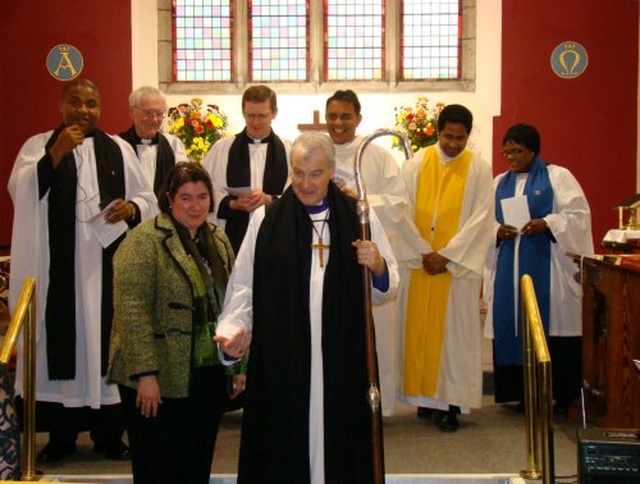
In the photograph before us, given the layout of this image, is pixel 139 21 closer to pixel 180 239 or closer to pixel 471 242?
pixel 471 242

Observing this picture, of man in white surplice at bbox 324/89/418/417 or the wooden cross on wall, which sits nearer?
man in white surplice at bbox 324/89/418/417

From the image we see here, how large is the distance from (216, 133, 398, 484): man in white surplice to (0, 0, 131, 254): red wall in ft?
26.3

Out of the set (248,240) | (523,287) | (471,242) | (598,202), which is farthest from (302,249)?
(598,202)

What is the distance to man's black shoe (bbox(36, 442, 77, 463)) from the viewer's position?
4.70 m

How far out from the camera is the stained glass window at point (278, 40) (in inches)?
469

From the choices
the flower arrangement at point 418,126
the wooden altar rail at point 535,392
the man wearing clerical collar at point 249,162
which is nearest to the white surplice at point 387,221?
the man wearing clerical collar at point 249,162

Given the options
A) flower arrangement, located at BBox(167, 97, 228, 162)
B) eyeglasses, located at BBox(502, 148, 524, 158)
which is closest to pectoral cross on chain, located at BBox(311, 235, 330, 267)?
eyeglasses, located at BBox(502, 148, 524, 158)

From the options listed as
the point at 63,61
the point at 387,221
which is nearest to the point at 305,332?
the point at 387,221

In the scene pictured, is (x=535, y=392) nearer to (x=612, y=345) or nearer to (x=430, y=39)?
(x=612, y=345)

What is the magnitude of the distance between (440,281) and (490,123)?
595 centimetres

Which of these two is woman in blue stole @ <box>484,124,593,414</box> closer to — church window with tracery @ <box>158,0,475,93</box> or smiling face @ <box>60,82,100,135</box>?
smiling face @ <box>60,82,100,135</box>

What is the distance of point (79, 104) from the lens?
4719 millimetres

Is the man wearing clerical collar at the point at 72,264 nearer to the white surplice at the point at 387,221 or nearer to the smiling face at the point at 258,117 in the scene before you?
the smiling face at the point at 258,117

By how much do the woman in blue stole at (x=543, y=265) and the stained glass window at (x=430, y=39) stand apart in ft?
19.6
